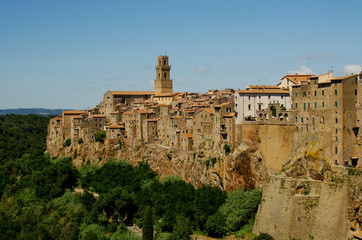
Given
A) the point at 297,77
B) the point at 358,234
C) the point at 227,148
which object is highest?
the point at 297,77

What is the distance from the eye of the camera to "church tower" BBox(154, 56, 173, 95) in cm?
9725

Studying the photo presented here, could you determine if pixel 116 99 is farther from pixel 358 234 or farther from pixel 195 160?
pixel 358 234

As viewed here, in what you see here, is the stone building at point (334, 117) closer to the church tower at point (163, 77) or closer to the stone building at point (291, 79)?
the stone building at point (291, 79)

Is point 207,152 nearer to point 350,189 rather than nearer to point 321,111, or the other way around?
point 321,111

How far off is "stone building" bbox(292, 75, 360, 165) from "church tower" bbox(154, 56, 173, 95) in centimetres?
5190

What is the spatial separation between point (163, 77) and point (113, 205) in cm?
4363

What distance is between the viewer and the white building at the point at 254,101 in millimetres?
56812

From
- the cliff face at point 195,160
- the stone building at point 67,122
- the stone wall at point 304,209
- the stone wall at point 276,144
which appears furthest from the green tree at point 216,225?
the stone building at point 67,122

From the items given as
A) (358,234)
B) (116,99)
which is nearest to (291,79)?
(358,234)

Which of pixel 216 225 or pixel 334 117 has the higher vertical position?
pixel 334 117

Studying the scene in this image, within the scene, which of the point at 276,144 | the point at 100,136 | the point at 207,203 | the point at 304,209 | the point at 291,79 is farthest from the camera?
the point at 100,136

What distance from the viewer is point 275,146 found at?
51.7 meters

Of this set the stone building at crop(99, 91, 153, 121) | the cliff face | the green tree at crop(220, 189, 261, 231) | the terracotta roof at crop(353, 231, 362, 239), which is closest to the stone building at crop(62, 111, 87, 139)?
the stone building at crop(99, 91, 153, 121)

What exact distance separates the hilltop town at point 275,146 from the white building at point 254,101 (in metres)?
0.13
